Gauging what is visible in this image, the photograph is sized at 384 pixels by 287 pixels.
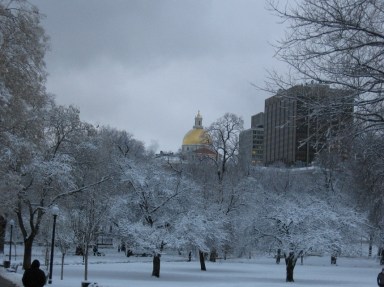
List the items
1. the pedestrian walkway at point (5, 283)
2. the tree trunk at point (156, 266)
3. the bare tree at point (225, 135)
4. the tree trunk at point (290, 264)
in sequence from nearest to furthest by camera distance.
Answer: the pedestrian walkway at point (5, 283) → the tree trunk at point (156, 266) → the tree trunk at point (290, 264) → the bare tree at point (225, 135)

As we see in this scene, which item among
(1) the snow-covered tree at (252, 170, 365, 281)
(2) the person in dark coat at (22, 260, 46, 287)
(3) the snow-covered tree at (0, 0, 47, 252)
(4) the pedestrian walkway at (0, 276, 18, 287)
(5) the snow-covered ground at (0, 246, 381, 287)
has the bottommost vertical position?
(5) the snow-covered ground at (0, 246, 381, 287)

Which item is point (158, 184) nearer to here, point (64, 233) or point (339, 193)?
point (64, 233)

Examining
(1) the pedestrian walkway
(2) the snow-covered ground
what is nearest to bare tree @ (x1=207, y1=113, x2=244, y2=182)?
(2) the snow-covered ground

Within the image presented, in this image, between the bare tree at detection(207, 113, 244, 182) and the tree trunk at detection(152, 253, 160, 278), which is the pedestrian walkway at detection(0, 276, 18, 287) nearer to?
the tree trunk at detection(152, 253, 160, 278)

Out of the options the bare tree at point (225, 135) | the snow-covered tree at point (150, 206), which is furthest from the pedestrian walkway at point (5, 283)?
the bare tree at point (225, 135)

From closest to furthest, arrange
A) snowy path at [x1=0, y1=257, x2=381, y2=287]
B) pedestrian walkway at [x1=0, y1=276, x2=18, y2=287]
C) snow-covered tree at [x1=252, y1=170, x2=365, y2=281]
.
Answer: pedestrian walkway at [x1=0, y1=276, x2=18, y2=287] → snowy path at [x1=0, y1=257, x2=381, y2=287] → snow-covered tree at [x1=252, y1=170, x2=365, y2=281]

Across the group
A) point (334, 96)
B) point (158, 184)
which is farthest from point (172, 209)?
point (334, 96)

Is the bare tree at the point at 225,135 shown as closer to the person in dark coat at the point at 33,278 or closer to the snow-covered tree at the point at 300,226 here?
the snow-covered tree at the point at 300,226

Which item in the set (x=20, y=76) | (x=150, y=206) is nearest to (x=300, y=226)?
(x=150, y=206)

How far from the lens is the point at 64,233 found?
3606cm

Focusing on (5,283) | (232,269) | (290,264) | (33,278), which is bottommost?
(232,269)

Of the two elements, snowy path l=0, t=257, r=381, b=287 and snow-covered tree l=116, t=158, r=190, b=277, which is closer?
snowy path l=0, t=257, r=381, b=287

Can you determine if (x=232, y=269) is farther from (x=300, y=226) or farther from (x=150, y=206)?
(x=150, y=206)

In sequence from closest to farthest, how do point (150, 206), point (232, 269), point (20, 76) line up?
point (20, 76)
point (150, 206)
point (232, 269)
